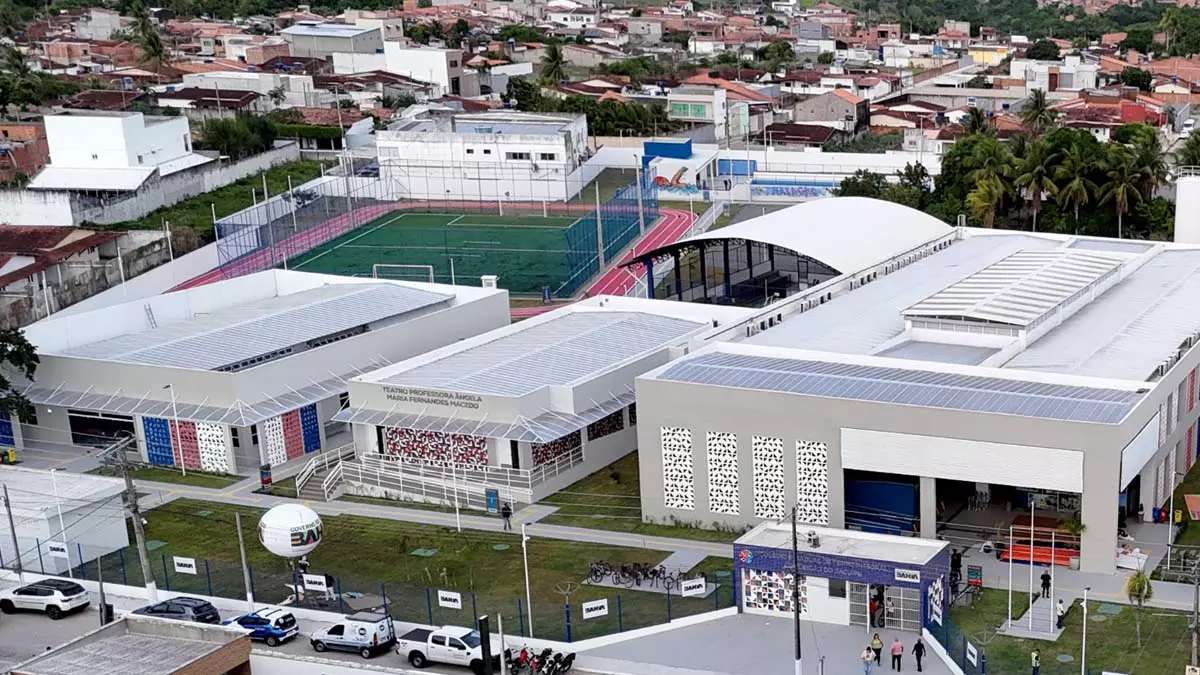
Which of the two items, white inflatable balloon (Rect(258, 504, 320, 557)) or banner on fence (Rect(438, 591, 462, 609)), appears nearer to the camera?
banner on fence (Rect(438, 591, 462, 609))

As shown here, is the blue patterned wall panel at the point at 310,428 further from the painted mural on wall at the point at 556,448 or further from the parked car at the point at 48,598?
the parked car at the point at 48,598

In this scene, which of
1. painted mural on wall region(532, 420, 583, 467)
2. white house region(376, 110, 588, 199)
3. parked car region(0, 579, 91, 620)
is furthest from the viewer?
white house region(376, 110, 588, 199)

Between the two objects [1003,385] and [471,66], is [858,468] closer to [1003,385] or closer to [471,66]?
[1003,385]

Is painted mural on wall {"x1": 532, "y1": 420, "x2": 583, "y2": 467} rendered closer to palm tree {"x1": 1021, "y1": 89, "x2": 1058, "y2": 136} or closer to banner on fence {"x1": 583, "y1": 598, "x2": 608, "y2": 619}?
banner on fence {"x1": 583, "y1": 598, "x2": 608, "y2": 619}

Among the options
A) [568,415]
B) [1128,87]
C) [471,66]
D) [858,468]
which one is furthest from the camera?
[471,66]

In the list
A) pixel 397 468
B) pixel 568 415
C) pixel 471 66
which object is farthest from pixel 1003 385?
pixel 471 66

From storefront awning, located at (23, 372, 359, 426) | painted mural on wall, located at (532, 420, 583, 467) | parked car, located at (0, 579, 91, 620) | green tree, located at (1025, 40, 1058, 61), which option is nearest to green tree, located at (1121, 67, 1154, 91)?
green tree, located at (1025, 40, 1058, 61)

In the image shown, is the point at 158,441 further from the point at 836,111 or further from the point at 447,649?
the point at 836,111

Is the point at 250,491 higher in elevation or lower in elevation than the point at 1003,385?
lower
